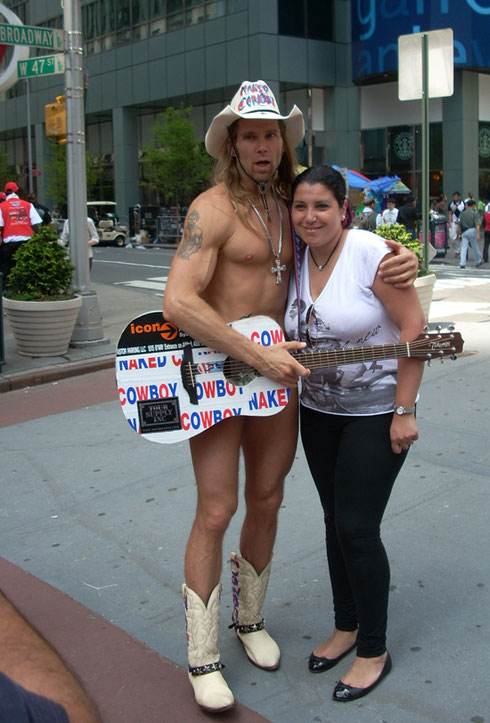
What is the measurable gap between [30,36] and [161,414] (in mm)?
7505

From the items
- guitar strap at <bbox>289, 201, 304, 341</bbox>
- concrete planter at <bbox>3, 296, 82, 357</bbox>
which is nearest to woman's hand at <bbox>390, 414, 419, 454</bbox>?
guitar strap at <bbox>289, 201, 304, 341</bbox>

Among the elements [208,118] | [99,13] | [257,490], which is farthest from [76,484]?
[99,13]

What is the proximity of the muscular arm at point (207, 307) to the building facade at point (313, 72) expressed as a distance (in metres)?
31.0

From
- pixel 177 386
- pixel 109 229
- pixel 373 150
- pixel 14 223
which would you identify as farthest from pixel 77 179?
pixel 373 150

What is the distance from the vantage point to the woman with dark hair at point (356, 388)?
9.37 feet

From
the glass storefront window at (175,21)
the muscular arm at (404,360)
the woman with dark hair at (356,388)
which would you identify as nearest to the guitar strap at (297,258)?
the woman with dark hair at (356,388)

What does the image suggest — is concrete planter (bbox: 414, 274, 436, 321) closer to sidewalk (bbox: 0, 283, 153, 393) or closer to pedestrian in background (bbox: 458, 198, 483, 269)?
sidewalk (bbox: 0, 283, 153, 393)

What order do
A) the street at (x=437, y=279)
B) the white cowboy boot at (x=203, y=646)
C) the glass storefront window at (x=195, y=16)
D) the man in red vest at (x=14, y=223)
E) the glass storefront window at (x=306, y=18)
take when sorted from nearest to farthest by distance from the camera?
1. the white cowboy boot at (x=203, y=646)
2. the man in red vest at (x=14, y=223)
3. the street at (x=437, y=279)
4. the glass storefront window at (x=306, y=18)
5. the glass storefront window at (x=195, y=16)

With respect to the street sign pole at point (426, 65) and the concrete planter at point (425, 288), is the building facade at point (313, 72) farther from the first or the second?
the street sign pole at point (426, 65)

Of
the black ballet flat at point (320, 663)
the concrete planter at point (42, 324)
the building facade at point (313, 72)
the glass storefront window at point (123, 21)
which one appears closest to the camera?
the black ballet flat at point (320, 663)

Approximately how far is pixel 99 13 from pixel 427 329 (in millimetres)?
43843

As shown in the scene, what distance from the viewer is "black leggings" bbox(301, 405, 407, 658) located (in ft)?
9.36

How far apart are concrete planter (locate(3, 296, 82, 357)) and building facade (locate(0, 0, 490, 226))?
25925 millimetres

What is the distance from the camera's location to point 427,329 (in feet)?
9.81
